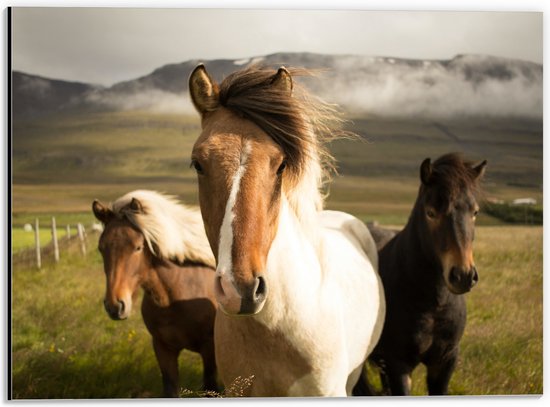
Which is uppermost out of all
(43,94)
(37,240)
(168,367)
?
(43,94)

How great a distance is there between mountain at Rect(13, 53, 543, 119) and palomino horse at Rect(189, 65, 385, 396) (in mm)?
1321

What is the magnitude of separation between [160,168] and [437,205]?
58.4 inches

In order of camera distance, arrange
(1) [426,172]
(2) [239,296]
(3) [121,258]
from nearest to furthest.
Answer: (2) [239,296] < (1) [426,172] < (3) [121,258]

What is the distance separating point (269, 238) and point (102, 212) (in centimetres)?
136

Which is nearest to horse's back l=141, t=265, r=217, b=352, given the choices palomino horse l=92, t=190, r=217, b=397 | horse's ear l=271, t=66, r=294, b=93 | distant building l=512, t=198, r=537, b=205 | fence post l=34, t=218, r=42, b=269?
palomino horse l=92, t=190, r=217, b=397

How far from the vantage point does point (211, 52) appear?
337 cm

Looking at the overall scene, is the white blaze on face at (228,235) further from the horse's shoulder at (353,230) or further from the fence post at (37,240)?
the fence post at (37,240)

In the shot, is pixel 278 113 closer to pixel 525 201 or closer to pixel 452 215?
pixel 452 215

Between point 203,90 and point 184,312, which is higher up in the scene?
point 203,90

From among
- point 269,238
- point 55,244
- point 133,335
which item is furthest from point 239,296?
point 55,244

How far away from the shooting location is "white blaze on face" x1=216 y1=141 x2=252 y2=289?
181 cm

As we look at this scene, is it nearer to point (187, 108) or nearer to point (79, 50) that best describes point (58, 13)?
point (79, 50)

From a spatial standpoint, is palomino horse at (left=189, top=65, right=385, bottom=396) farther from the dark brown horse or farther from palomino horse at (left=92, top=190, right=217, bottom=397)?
palomino horse at (left=92, top=190, right=217, bottom=397)

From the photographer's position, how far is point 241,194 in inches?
72.9
